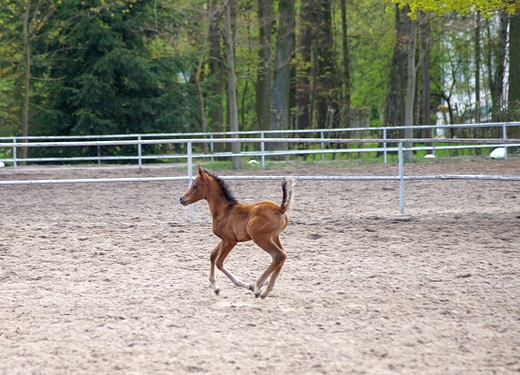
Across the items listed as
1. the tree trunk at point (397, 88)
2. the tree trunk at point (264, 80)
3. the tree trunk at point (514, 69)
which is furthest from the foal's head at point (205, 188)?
the tree trunk at point (397, 88)

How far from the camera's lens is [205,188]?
6430 mm

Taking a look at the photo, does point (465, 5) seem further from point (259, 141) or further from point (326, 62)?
point (326, 62)

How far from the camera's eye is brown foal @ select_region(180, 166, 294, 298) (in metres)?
5.86

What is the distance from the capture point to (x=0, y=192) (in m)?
13.8

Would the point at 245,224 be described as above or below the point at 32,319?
above

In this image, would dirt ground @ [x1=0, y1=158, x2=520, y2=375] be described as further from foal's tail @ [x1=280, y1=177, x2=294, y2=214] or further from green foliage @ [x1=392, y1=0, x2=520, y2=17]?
green foliage @ [x1=392, y1=0, x2=520, y2=17]

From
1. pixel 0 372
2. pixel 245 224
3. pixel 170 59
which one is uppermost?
pixel 170 59

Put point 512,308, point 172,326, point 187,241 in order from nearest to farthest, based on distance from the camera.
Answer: point 172,326
point 512,308
point 187,241

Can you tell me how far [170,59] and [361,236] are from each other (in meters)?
18.7

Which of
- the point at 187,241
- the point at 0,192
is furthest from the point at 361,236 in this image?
the point at 0,192

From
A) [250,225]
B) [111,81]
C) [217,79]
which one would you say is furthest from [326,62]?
[250,225]

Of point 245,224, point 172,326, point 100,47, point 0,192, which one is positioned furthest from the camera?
point 100,47

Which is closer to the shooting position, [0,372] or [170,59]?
[0,372]

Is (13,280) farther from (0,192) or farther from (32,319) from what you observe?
(0,192)
